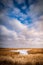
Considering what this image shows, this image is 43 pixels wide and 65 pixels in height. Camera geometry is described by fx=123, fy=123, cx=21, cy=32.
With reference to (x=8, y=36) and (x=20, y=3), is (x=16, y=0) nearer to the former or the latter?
(x=20, y=3)

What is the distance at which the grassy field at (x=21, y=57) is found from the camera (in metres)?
2.45

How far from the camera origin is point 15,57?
2498 mm

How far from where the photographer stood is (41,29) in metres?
2.58

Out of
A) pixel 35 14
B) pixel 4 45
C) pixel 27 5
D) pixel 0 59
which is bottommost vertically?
pixel 0 59

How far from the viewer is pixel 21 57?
249 centimetres

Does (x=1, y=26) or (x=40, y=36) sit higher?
(x=1, y=26)

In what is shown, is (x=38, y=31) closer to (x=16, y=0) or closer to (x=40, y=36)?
(x=40, y=36)

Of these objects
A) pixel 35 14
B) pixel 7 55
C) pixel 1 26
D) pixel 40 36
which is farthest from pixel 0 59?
pixel 35 14

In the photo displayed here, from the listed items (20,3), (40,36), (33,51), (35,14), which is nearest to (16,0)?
(20,3)

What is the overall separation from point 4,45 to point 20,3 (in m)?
0.96

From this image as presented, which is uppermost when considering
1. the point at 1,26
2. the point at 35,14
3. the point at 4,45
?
the point at 35,14

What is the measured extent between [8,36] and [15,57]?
461mm

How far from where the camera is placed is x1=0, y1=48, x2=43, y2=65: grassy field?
2.45 meters

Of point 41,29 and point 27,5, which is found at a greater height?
point 27,5
